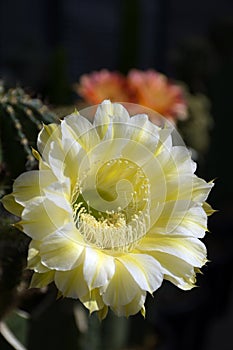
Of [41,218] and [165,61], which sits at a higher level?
[165,61]

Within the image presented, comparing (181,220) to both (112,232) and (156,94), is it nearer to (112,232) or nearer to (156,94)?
(112,232)

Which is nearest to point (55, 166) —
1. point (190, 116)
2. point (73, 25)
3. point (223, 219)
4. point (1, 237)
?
point (1, 237)

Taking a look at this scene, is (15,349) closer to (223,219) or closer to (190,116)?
(190,116)

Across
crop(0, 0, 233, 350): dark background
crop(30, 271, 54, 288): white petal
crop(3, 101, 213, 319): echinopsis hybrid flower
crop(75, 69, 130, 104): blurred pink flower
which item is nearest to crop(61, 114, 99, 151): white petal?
crop(3, 101, 213, 319): echinopsis hybrid flower

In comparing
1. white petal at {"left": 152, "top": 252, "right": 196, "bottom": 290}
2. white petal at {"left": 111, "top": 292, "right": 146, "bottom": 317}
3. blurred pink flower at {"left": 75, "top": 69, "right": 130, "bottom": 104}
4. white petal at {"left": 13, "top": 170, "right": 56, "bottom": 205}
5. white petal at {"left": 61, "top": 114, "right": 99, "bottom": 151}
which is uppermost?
blurred pink flower at {"left": 75, "top": 69, "right": 130, "bottom": 104}

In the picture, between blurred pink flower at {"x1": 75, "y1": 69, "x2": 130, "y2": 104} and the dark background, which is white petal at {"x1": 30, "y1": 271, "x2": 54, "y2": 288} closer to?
the dark background

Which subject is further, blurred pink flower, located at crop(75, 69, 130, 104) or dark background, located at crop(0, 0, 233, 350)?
dark background, located at crop(0, 0, 233, 350)

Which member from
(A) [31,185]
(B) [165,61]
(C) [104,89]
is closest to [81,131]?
(A) [31,185]

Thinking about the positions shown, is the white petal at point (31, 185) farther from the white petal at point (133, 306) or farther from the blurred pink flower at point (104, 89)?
the blurred pink flower at point (104, 89)
